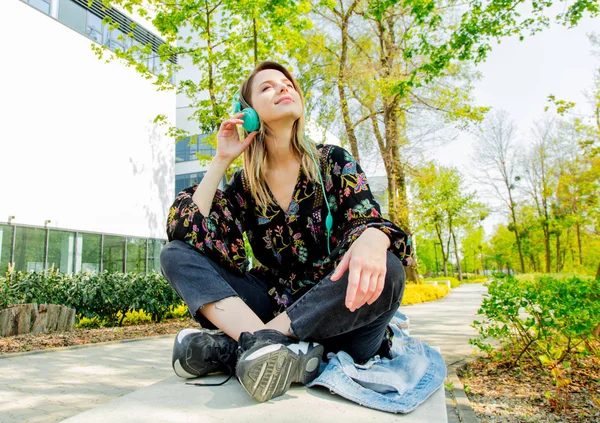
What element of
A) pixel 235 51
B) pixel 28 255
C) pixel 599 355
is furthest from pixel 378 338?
pixel 28 255

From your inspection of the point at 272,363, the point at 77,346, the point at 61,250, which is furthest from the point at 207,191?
the point at 61,250

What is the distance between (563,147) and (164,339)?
22.8 metres

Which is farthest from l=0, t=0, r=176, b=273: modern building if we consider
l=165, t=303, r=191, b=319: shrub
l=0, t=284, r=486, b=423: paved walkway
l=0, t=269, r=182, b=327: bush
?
l=0, t=284, r=486, b=423: paved walkway

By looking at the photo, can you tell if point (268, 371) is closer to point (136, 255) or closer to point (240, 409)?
point (240, 409)

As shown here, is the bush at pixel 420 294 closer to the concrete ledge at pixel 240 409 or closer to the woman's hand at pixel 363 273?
the concrete ledge at pixel 240 409

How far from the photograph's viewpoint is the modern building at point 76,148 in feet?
→ 44.9

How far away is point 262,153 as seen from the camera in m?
2.44

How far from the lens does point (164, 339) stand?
6949 millimetres

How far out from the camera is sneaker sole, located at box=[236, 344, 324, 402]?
141 cm

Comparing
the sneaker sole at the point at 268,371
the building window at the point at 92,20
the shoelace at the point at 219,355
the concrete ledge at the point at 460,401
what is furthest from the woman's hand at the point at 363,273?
the building window at the point at 92,20

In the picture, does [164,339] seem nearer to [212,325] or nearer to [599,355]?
[212,325]

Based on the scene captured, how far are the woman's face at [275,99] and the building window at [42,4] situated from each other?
16.7 metres

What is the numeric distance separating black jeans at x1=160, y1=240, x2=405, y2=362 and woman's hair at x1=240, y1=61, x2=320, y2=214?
0.47 meters

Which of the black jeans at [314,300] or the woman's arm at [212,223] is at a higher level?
the woman's arm at [212,223]
